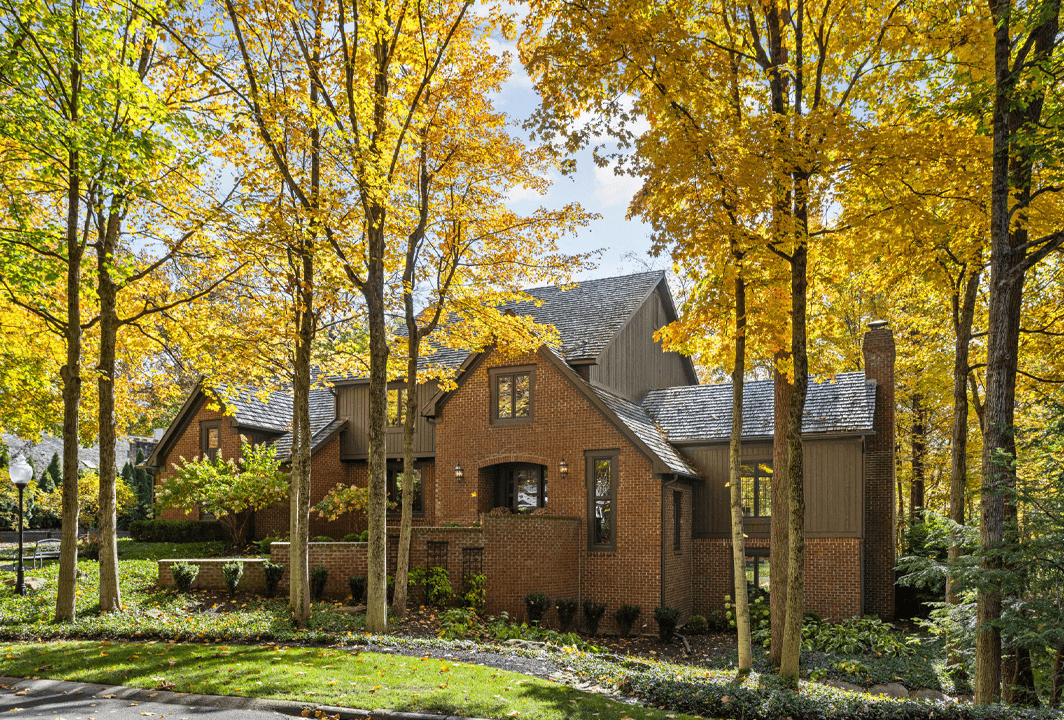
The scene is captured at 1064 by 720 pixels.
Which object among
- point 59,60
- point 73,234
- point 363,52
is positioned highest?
point 363,52

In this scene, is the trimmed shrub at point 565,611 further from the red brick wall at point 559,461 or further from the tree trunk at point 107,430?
the tree trunk at point 107,430

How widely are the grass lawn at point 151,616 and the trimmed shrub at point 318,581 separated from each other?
0.87 metres

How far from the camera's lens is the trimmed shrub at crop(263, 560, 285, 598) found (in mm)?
17203

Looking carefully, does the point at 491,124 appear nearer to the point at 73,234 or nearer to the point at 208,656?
the point at 73,234

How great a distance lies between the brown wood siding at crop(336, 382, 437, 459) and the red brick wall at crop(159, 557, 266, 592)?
6.80 m

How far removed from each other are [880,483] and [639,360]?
7.30 m

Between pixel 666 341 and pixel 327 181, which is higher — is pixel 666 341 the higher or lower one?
the lower one

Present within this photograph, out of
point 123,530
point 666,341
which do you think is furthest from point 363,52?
point 123,530

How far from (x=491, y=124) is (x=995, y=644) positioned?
461 inches

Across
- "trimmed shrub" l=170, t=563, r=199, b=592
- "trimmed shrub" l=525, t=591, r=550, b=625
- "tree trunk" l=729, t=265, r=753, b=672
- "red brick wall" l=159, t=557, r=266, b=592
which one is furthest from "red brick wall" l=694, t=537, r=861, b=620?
"trimmed shrub" l=170, t=563, r=199, b=592

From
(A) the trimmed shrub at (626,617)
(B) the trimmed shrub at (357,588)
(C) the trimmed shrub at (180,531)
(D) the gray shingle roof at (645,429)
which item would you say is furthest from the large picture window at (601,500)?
(C) the trimmed shrub at (180,531)

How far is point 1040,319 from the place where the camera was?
15.0 m

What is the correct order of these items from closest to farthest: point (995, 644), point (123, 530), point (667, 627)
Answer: point (995, 644)
point (667, 627)
point (123, 530)

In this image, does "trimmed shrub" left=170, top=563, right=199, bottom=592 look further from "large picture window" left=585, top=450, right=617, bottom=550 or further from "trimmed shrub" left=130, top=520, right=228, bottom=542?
"large picture window" left=585, top=450, right=617, bottom=550
